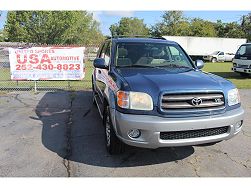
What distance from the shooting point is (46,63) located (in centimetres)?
1020

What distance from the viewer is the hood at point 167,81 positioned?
3789 millimetres

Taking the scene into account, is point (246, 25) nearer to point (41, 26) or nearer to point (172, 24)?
point (172, 24)

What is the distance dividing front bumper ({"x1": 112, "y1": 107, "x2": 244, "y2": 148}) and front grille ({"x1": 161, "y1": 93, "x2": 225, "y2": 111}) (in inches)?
5.9

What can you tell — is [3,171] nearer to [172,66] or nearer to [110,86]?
[110,86]

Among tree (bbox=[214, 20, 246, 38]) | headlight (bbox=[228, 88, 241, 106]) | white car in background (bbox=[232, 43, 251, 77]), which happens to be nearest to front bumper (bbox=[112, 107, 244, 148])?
headlight (bbox=[228, 88, 241, 106])

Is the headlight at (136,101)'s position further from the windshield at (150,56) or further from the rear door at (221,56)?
the rear door at (221,56)

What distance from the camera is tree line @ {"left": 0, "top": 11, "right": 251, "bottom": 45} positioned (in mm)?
37781

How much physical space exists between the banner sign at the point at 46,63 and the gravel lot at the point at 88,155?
3818 millimetres

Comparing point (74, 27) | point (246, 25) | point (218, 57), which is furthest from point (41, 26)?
point (246, 25)

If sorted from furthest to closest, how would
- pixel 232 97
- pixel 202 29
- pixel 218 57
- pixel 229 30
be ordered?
pixel 229 30
pixel 202 29
pixel 218 57
pixel 232 97

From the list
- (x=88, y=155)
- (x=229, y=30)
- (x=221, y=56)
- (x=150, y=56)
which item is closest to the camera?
(x=88, y=155)

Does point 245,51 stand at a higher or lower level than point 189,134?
higher

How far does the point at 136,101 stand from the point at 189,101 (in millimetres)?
694
